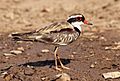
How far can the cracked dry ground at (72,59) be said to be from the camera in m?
8.77

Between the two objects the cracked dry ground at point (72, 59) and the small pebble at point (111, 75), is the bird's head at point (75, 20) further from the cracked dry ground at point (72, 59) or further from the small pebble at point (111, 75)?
the small pebble at point (111, 75)

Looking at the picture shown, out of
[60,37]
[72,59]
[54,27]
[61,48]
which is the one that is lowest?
[72,59]

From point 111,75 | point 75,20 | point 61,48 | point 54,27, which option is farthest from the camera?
point 61,48

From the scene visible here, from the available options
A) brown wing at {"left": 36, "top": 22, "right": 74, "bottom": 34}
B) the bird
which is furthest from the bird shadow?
brown wing at {"left": 36, "top": 22, "right": 74, "bottom": 34}

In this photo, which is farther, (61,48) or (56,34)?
(61,48)

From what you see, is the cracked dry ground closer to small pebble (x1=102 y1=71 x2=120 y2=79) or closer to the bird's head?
small pebble (x1=102 y1=71 x2=120 y2=79)

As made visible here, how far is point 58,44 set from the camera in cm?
891

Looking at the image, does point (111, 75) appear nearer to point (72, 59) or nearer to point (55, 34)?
point (55, 34)

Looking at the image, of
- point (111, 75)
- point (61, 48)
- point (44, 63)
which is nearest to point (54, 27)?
point (44, 63)

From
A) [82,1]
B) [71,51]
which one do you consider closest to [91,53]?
[71,51]

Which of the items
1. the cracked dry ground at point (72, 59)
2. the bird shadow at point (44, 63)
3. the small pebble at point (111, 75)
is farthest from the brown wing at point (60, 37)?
the small pebble at point (111, 75)

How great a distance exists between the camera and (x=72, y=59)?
32.8 ft

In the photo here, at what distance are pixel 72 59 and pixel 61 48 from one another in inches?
45.1

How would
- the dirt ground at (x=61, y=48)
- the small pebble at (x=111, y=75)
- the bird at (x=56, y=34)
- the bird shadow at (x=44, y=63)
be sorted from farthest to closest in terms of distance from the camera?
the bird shadow at (x=44, y=63), the dirt ground at (x=61, y=48), the bird at (x=56, y=34), the small pebble at (x=111, y=75)
